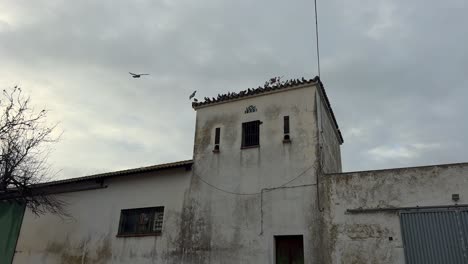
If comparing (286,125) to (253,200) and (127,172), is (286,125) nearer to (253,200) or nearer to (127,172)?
(253,200)

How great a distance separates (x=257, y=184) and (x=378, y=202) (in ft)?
13.9

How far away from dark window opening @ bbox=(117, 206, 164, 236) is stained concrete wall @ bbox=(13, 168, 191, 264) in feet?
0.69

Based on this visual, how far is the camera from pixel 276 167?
13.7 metres

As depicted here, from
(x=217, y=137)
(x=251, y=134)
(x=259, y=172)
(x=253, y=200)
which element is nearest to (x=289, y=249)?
(x=253, y=200)

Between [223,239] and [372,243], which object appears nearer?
[372,243]

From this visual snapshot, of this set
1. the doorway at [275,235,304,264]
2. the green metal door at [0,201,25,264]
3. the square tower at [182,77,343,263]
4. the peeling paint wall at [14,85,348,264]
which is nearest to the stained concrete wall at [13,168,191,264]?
the peeling paint wall at [14,85,348,264]

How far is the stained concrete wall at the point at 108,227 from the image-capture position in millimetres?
14789

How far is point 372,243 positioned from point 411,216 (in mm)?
1420

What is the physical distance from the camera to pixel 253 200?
13586 mm

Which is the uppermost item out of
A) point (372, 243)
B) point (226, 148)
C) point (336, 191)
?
point (226, 148)

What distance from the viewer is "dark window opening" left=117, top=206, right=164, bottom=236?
15210 mm

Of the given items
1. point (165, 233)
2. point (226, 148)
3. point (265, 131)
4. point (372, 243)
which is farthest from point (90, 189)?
point (372, 243)

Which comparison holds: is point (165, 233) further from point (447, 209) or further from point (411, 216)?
point (447, 209)

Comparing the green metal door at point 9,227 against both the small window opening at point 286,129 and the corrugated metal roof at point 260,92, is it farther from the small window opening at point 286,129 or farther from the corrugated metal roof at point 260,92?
the small window opening at point 286,129
